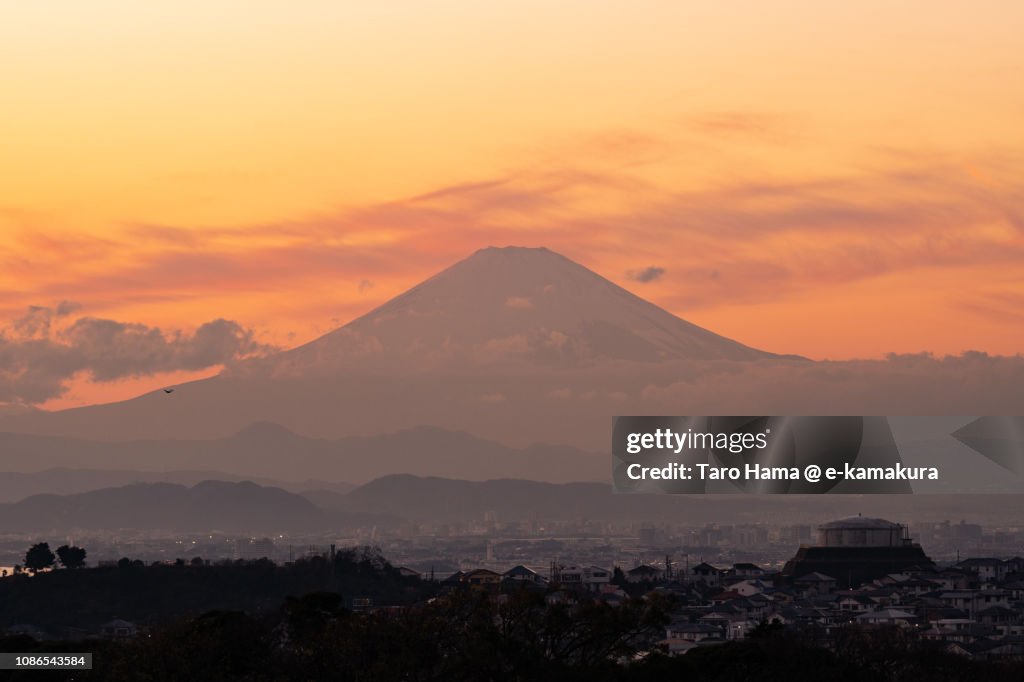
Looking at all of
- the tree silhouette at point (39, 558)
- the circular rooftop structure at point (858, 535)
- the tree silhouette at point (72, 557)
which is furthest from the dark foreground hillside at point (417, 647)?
the circular rooftop structure at point (858, 535)

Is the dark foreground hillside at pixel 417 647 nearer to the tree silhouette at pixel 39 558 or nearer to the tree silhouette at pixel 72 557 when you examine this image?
the tree silhouette at pixel 72 557

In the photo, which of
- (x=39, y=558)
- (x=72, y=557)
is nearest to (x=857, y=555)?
(x=72, y=557)

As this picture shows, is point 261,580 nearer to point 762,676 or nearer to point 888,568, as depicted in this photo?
point 888,568

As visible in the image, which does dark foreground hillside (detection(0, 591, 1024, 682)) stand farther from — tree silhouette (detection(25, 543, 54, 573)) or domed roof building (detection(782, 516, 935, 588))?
domed roof building (detection(782, 516, 935, 588))

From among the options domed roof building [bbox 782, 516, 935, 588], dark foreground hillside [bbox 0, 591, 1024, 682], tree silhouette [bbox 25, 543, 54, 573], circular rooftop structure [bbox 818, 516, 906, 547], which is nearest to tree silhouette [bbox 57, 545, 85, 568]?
tree silhouette [bbox 25, 543, 54, 573]

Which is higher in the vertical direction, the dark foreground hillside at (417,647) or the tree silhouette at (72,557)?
the tree silhouette at (72,557)

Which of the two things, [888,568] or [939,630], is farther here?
[888,568]

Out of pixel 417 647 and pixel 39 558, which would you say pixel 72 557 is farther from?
pixel 417 647

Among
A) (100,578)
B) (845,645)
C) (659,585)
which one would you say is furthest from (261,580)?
(845,645)
